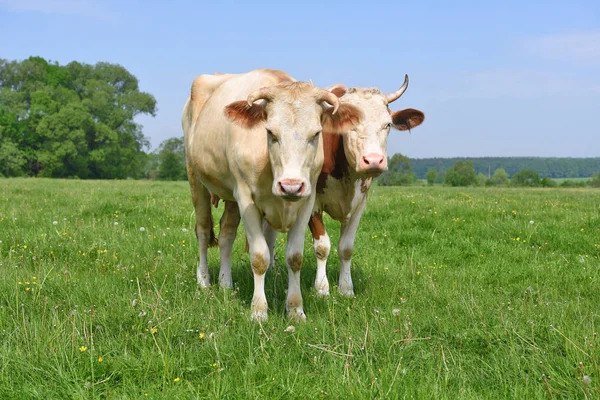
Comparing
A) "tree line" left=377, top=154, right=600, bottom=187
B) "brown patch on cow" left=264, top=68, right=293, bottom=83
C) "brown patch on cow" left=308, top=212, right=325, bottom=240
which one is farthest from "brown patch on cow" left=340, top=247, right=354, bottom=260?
"tree line" left=377, top=154, right=600, bottom=187

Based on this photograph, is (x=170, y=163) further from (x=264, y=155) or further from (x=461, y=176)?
(x=264, y=155)

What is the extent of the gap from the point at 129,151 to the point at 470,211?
58600 mm

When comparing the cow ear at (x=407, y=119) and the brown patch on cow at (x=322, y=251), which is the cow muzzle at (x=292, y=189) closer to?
the brown patch on cow at (x=322, y=251)

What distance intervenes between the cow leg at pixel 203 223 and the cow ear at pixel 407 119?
250 cm

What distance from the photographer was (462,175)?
4537 inches

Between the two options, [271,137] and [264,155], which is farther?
[264,155]

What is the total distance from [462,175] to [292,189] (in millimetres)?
115838

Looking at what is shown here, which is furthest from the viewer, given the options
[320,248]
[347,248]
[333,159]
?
[347,248]

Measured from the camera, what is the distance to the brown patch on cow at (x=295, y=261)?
530 cm

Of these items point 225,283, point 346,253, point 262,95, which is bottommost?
point 225,283

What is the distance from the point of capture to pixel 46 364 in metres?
3.63

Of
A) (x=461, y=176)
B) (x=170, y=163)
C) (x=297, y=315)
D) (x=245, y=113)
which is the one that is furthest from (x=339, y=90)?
(x=461, y=176)

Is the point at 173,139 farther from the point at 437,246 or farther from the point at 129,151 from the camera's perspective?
the point at 437,246

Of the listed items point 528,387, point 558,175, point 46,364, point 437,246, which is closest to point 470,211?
point 437,246
